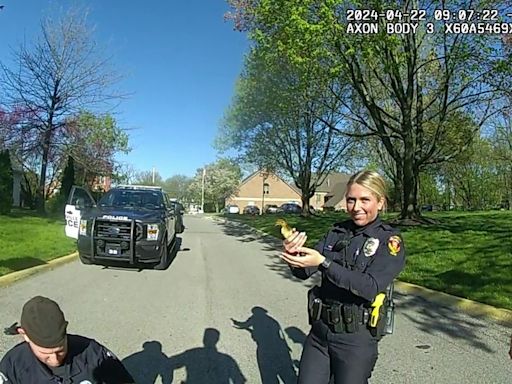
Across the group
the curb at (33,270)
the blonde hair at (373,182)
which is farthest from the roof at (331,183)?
the blonde hair at (373,182)

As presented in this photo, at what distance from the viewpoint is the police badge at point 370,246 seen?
9.09ft

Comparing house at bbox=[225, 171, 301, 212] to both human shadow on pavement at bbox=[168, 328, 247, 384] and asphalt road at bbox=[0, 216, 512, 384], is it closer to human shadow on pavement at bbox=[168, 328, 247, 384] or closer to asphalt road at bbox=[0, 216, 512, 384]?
asphalt road at bbox=[0, 216, 512, 384]

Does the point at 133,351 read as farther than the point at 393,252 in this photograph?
Yes

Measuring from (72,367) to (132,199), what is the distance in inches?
420

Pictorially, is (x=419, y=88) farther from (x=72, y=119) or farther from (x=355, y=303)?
(x=355, y=303)

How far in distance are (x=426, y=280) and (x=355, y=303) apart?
7815mm

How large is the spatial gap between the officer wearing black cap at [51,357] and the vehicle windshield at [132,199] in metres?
9.92

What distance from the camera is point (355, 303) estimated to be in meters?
2.75

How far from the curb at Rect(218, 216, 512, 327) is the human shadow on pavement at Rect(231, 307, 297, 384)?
2.98m

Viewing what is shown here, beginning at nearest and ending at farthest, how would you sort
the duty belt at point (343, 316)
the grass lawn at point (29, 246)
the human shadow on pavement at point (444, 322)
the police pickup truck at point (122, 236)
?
the duty belt at point (343, 316), the human shadow on pavement at point (444, 322), the police pickup truck at point (122, 236), the grass lawn at point (29, 246)

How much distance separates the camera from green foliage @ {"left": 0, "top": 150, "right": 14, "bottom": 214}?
24.3m

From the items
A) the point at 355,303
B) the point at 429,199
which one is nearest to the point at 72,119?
the point at 355,303

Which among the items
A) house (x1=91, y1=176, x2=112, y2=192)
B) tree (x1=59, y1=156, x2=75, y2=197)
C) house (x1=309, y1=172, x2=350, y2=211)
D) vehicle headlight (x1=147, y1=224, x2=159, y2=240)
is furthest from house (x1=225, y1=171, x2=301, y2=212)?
vehicle headlight (x1=147, y1=224, x2=159, y2=240)

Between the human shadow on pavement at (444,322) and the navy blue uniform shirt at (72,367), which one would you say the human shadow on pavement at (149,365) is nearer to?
the navy blue uniform shirt at (72,367)
